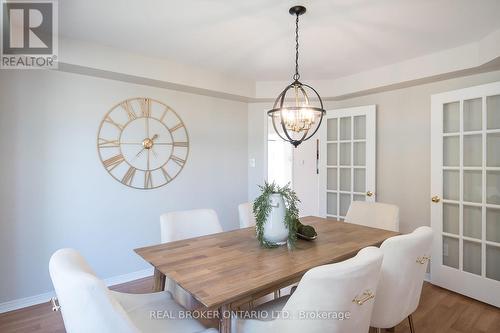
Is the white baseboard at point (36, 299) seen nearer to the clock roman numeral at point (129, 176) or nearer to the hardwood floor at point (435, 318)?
the hardwood floor at point (435, 318)

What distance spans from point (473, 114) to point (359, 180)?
133 cm

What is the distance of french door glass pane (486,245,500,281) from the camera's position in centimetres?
246

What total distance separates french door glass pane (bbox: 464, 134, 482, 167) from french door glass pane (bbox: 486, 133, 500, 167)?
5 cm

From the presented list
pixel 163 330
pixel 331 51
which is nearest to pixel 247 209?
pixel 163 330

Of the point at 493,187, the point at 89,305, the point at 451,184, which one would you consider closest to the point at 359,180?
the point at 451,184

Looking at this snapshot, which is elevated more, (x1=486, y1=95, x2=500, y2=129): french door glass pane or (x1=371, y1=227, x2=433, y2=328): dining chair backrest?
(x1=486, y1=95, x2=500, y2=129): french door glass pane

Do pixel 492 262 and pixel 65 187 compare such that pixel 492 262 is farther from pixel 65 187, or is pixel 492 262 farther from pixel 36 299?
pixel 36 299

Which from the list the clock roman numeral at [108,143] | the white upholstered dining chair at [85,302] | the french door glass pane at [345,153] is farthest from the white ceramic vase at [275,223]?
the french door glass pane at [345,153]

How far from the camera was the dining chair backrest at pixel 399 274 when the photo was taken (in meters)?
1.39

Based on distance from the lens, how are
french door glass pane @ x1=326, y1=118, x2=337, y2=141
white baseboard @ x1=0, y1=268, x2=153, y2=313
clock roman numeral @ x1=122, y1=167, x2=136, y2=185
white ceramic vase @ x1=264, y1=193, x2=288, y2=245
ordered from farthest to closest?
Answer: french door glass pane @ x1=326, y1=118, x2=337, y2=141 < clock roman numeral @ x1=122, y1=167, x2=136, y2=185 < white baseboard @ x1=0, y1=268, x2=153, y2=313 < white ceramic vase @ x1=264, y1=193, x2=288, y2=245

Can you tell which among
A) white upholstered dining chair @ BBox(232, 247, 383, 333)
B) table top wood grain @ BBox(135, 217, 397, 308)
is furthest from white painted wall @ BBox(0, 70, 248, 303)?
white upholstered dining chair @ BBox(232, 247, 383, 333)

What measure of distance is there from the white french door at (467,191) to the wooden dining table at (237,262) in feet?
3.72

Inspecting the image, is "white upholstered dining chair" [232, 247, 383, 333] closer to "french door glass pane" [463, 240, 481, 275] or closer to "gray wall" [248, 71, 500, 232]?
"french door glass pane" [463, 240, 481, 275]

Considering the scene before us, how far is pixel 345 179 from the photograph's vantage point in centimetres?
361
